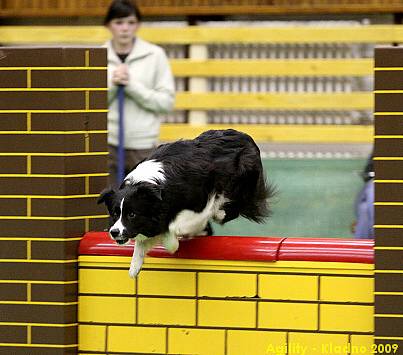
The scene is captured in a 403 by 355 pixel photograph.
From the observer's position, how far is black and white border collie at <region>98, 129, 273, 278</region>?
16.0 feet

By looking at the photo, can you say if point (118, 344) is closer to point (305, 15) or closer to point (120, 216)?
point (120, 216)

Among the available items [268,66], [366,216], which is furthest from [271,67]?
[366,216]

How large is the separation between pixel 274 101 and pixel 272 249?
22.7 ft

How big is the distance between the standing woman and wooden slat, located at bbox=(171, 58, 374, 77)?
3.06 metres

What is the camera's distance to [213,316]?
16.6 ft

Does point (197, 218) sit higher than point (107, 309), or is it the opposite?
point (197, 218)

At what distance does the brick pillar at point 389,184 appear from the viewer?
4.77 metres

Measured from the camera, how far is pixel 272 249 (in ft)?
16.4

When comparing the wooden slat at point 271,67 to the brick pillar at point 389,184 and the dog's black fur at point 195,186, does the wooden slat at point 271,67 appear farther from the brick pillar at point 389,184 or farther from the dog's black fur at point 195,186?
the brick pillar at point 389,184

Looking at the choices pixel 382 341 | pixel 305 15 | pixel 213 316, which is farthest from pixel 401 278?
pixel 305 15

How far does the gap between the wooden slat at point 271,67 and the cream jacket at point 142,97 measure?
306cm

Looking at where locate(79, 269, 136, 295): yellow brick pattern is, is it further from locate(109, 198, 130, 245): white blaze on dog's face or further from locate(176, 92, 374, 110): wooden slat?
locate(176, 92, 374, 110): wooden slat

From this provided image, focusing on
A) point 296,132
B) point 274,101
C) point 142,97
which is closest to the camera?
point 142,97

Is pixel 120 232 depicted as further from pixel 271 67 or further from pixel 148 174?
pixel 271 67
